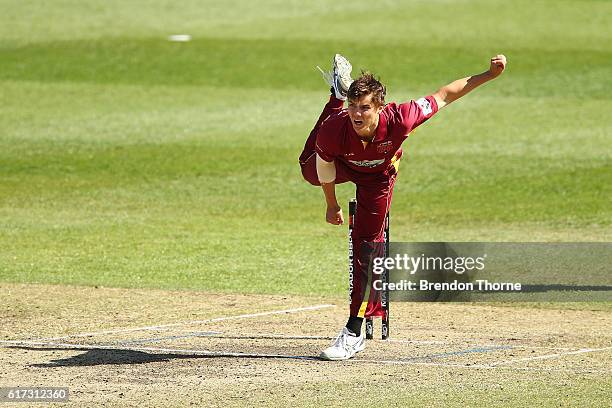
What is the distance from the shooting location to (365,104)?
371 inches

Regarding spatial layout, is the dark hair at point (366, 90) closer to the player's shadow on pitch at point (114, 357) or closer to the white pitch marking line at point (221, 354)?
the white pitch marking line at point (221, 354)

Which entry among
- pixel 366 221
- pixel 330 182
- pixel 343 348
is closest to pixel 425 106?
pixel 330 182

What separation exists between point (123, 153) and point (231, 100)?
5.26 metres

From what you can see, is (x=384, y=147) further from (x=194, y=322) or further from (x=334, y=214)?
(x=194, y=322)

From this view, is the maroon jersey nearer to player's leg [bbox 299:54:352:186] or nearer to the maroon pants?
the maroon pants

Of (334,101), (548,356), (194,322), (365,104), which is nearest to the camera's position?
(365,104)

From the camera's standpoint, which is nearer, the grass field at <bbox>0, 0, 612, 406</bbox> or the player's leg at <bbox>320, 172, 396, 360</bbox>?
the player's leg at <bbox>320, 172, 396, 360</bbox>

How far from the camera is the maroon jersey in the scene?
9633mm

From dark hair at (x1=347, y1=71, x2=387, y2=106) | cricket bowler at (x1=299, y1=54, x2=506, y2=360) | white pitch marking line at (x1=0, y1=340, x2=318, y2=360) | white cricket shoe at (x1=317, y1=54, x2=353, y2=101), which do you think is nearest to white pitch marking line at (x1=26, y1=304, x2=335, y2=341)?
white pitch marking line at (x1=0, y1=340, x2=318, y2=360)

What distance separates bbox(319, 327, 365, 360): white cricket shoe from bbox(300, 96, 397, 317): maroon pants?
9.6 inches

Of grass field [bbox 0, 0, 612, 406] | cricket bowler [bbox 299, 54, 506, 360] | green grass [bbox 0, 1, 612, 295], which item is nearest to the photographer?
cricket bowler [bbox 299, 54, 506, 360]

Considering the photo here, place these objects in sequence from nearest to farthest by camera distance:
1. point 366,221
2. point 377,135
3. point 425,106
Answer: point 377,135, point 425,106, point 366,221

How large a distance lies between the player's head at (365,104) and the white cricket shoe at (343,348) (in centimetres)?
169

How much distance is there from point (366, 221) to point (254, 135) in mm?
14504
